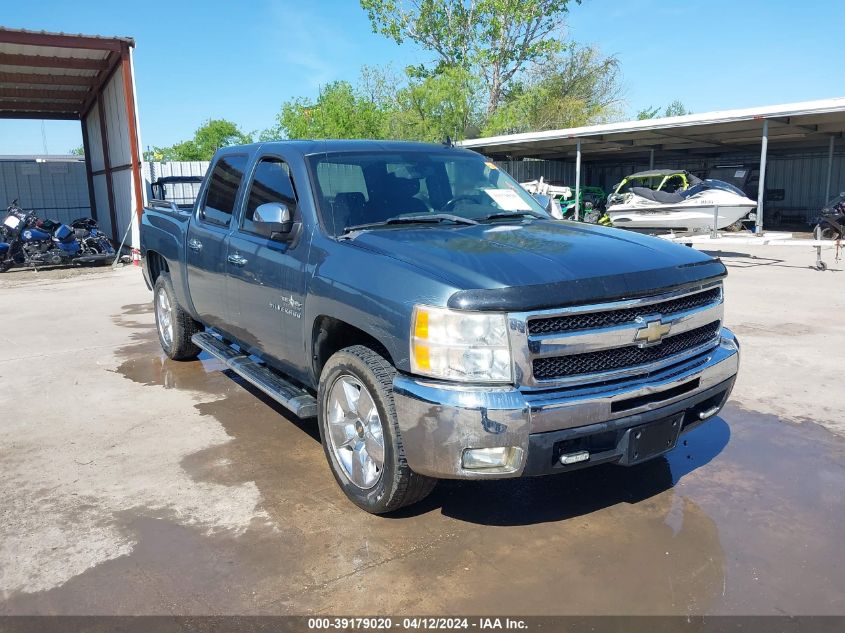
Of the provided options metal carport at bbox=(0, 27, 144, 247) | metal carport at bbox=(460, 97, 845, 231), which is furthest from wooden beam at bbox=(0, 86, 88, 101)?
metal carport at bbox=(460, 97, 845, 231)

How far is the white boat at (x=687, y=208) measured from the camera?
1506 cm

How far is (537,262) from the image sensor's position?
3.15m

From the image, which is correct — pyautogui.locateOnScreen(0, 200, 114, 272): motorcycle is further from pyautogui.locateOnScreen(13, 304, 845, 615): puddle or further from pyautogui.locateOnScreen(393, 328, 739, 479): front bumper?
pyautogui.locateOnScreen(393, 328, 739, 479): front bumper

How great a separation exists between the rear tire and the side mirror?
269cm

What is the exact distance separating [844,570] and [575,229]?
2.19m

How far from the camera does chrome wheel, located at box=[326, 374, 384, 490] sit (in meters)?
3.38

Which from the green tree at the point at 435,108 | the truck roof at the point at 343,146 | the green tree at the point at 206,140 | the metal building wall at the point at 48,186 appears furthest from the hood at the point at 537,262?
the green tree at the point at 206,140

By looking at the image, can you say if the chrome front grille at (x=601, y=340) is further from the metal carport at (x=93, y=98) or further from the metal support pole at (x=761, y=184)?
the metal carport at (x=93, y=98)

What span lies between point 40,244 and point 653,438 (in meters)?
15.8

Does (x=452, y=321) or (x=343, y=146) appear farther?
(x=343, y=146)

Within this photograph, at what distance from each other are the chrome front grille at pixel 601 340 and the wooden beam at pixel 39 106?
21.9m

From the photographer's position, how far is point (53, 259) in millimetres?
15328

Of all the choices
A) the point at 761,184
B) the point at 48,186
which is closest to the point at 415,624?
the point at 761,184

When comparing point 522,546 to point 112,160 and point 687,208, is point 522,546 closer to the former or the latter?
point 687,208
